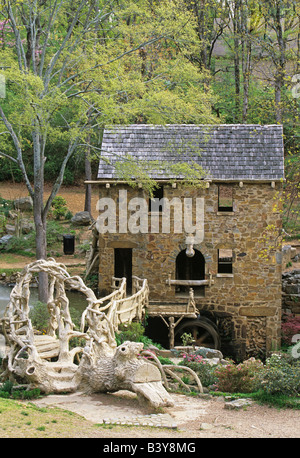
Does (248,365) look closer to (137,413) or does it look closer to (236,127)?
(137,413)

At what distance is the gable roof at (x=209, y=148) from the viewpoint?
2222cm

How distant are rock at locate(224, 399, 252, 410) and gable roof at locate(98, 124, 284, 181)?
9.95 meters

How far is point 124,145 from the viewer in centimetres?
2292

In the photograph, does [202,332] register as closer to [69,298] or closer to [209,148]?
[209,148]

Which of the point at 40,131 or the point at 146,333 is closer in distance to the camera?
the point at 40,131

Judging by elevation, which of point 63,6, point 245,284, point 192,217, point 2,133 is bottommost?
point 245,284

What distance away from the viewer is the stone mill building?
22250mm

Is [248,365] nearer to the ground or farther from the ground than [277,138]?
nearer to the ground

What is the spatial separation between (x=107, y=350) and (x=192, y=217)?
9196mm

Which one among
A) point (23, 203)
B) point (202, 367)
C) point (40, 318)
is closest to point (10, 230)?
point (23, 203)

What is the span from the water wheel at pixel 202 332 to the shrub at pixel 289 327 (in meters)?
2.74

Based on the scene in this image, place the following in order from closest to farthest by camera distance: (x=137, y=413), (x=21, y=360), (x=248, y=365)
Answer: (x=137, y=413) → (x=21, y=360) → (x=248, y=365)
